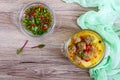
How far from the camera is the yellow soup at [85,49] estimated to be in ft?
4.08

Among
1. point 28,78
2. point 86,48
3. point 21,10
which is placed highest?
point 21,10

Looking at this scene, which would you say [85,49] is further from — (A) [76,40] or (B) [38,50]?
(B) [38,50]

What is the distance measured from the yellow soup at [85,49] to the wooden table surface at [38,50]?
60 millimetres

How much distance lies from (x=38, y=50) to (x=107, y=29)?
0.87 ft

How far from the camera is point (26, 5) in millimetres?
1328

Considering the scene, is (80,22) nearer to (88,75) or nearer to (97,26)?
(97,26)

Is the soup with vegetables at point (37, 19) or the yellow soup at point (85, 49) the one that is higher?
the soup with vegetables at point (37, 19)

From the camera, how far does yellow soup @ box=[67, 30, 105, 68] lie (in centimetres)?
124

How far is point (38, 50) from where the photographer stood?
1.33 meters

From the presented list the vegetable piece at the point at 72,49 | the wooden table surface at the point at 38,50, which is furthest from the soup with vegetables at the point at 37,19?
the vegetable piece at the point at 72,49

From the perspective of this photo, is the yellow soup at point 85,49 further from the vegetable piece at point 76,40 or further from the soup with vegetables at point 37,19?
the soup with vegetables at point 37,19

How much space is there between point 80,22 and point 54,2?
124 millimetres

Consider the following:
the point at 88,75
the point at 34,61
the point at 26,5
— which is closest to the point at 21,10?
the point at 26,5

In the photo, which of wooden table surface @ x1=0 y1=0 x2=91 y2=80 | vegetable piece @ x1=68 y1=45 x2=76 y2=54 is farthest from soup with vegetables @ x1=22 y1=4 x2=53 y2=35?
vegetable piece @ x1=68 y1=45 x2=76 y2=54
